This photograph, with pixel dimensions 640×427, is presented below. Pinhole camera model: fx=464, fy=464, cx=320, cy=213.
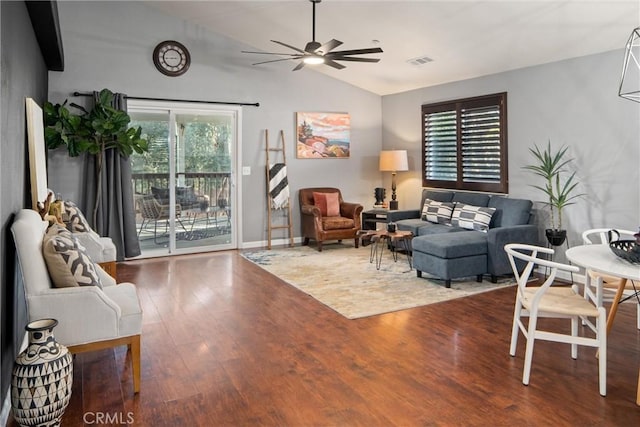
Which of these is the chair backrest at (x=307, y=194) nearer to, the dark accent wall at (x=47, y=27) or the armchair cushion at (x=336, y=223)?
the armchair cushion at (x=336, y=223)

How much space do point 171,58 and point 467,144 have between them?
4412mm

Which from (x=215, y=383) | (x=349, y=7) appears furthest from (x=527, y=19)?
(x=215, y=383)

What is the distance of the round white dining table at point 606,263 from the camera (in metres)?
2.44

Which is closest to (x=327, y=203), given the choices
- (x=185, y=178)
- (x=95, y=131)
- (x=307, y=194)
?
(x=307, y=194)

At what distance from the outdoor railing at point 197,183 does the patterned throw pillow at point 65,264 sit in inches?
159

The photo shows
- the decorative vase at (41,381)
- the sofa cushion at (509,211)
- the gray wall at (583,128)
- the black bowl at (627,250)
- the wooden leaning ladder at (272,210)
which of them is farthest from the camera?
the wooden leaning ladder at (272,210)

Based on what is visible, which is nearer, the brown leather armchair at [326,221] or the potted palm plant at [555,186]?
the potted palm plant at [555,186]

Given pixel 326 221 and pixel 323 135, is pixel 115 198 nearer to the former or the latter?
pixel 326 221

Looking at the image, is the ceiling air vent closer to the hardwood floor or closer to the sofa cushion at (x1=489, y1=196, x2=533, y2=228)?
the sofa cushion at (x1=489, y1=196, x2=533, y2=228)

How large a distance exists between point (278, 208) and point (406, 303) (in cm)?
363

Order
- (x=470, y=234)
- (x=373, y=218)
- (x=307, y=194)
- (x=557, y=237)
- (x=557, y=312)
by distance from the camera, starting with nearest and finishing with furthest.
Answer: (x=557, y=312) → (x=557, y=237) → (x=470, y=234) → (x=373, y=218) → (x=307, y=194)

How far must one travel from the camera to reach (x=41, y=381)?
83.7 inches

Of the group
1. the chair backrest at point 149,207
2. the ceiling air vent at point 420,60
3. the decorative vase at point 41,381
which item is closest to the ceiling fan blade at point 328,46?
the ceiling air vent at point 420,60

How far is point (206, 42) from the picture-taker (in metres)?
6.90
